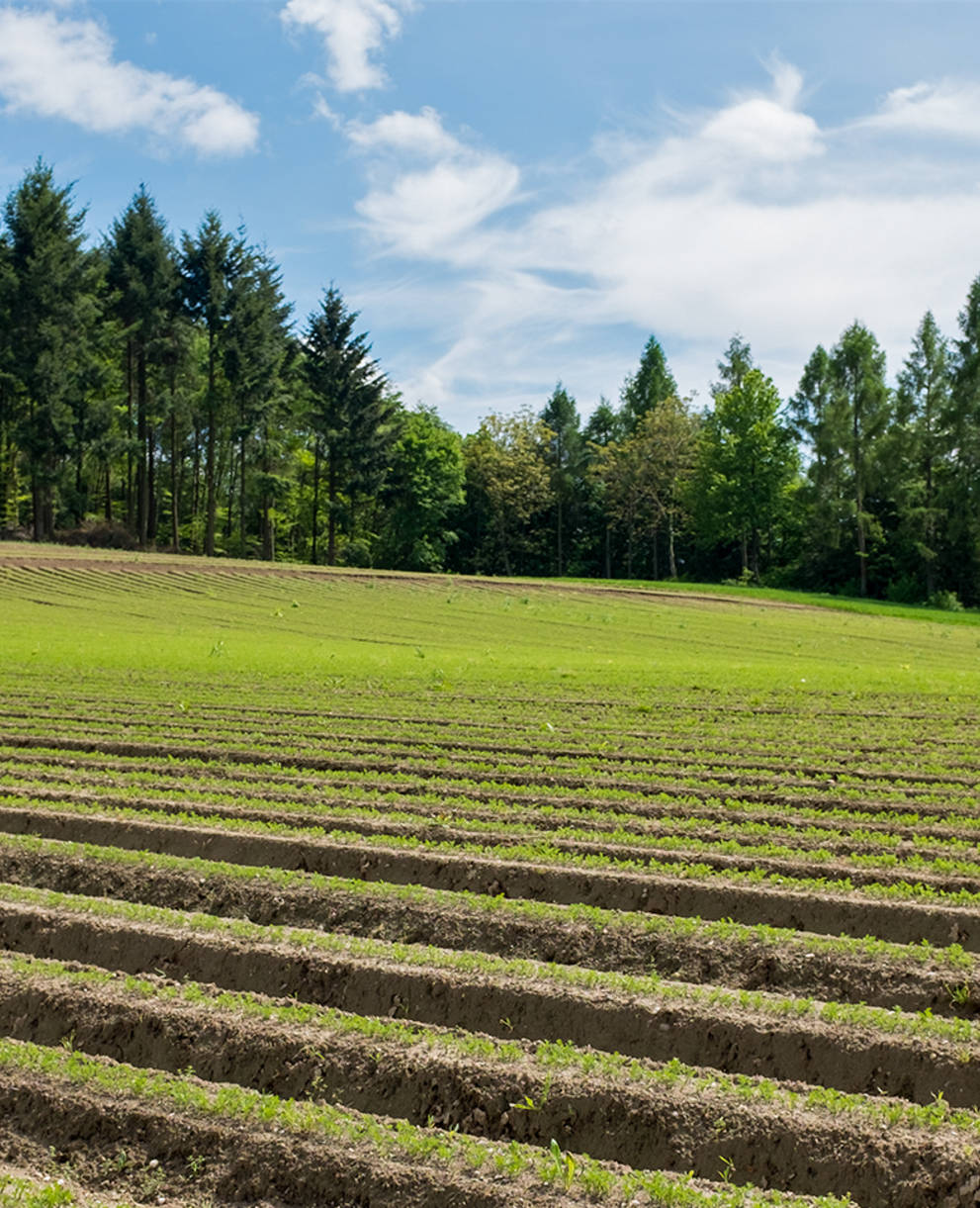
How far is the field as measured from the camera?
3770 millimetres

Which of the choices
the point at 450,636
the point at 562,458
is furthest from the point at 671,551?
the point at 450,636

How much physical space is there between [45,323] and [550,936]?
50.2 meters

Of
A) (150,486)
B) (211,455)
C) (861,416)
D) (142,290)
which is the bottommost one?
(150,486)

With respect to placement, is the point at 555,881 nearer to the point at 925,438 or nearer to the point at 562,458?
the point at 925,438

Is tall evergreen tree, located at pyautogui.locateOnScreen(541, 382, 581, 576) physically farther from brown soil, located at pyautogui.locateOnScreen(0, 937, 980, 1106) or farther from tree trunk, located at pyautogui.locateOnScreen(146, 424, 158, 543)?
brown soil, located at pyautogui.locateOnScreen(0, 937, 980, 1106)

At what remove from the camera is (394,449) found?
63.5 m

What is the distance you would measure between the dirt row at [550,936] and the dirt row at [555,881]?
1.29ft

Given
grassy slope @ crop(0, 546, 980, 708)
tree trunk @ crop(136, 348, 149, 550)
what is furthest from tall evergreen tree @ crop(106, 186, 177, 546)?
grassy slope @ crop(0, 546, 980, 708)

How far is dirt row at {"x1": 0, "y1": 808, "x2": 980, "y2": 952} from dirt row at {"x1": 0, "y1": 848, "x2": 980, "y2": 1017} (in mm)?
392

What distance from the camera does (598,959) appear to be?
5.39 m

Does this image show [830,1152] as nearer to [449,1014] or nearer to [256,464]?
[449,1014]

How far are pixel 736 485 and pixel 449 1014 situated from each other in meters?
59.4

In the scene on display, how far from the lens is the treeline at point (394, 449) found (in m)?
51.2

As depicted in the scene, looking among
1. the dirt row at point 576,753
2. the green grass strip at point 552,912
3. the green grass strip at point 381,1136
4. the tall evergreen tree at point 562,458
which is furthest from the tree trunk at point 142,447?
the green grass strip at point 381,1136
